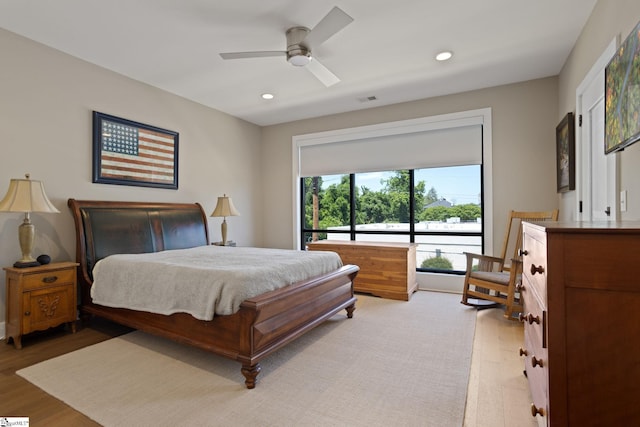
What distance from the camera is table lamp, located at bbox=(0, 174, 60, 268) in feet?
8.53

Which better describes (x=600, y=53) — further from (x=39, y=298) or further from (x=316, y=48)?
(x=39, y=298)

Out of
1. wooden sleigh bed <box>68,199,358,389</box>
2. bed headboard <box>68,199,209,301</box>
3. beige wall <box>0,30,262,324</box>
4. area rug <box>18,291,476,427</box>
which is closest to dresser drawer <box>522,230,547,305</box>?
area rug <box>18,291,476,427</box>

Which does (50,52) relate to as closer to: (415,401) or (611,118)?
(415,401)

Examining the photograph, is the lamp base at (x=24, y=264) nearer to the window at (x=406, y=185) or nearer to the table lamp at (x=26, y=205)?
the table lamp at (x=26, y=205)

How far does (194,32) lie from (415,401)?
11.0 ft

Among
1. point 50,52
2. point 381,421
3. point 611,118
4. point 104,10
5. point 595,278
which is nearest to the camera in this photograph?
point 595,278

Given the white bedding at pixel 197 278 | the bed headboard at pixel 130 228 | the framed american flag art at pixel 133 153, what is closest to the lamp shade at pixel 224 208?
the bed headboard at pixel 130 228

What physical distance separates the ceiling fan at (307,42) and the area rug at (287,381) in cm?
247

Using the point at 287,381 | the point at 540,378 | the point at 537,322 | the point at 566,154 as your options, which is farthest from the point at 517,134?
the point at 287,381

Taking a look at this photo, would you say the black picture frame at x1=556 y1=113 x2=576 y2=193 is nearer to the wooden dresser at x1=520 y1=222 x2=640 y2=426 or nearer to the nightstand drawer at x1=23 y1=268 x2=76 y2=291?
the wooden dresser at x1=520 y1=222 x2=640 y2=426

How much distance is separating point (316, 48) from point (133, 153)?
2.49 m

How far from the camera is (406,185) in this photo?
15.7 feet

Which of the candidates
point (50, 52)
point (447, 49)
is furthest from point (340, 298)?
point (50, 52)

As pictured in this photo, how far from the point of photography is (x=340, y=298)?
3.24 meters
